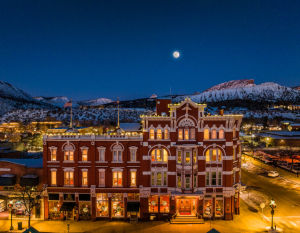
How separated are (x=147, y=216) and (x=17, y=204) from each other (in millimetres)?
17862

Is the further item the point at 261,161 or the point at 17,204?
the point at 261,161

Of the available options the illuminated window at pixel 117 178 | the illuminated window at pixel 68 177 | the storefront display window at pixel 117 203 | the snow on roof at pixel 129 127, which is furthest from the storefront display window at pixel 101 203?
the snow on roof at pixel 129 127

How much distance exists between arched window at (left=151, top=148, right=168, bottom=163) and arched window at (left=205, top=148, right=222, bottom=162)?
5460 mm

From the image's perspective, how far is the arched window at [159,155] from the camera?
94.7 feet

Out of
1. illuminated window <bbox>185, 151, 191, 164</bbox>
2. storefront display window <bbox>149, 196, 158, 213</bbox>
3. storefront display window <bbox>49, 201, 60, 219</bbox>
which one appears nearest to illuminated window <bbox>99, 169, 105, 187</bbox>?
storefront display window <bbox>49, 201, 60, 219</bbox>

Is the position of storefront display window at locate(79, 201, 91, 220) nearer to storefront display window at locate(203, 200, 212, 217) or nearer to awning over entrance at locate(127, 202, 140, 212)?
awning over entrance at locate(127, 202, 140, 212)

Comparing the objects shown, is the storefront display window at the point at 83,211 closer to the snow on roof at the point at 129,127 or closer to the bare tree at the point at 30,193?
the bare tree at the point at 30,193

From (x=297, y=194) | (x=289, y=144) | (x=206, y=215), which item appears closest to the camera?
(x=206, y=215)

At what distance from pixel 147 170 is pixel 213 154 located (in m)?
9.06

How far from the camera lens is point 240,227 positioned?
88.5 feet

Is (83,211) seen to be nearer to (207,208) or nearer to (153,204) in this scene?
(153,204)

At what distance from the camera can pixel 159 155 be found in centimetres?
2891

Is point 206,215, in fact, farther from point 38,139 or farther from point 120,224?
point 38,139

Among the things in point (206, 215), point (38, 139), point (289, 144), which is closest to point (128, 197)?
point (206, 215)
